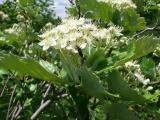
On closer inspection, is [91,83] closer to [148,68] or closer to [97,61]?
[97,61]

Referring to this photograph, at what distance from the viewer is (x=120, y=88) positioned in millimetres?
1549

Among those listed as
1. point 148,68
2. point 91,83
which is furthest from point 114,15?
point 91,83

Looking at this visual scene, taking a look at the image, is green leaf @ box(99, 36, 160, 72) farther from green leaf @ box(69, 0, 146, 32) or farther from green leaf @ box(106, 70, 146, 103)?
green leaf @ box(69, 0, 146, 32)

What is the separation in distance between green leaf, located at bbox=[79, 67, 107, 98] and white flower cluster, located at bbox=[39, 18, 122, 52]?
178 mm

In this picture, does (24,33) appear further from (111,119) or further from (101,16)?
(111,119)

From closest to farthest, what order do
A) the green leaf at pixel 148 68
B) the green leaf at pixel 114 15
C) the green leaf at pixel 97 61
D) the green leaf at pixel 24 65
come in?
the green leaf at pixel 24 65 < the green leaf at pixel 97 61 < the green leaf at pixel 114 15 < the green leaf at pixel 148 68

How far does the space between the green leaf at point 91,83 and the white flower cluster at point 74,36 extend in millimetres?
178

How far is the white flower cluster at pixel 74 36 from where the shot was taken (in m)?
1.69

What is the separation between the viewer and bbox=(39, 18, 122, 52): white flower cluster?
169 centimetres

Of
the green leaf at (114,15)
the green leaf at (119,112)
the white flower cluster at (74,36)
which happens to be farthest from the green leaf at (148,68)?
the green leaf at (119,112)

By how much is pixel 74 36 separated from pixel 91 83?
A: 0.90 feet

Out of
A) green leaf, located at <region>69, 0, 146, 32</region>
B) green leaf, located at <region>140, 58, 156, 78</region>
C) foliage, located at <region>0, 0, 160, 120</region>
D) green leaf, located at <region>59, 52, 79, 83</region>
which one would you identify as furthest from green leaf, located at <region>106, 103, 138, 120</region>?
green leaf, located at <region>140, 58, 156, 78</region>

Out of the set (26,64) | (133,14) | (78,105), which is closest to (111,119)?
(78,105)

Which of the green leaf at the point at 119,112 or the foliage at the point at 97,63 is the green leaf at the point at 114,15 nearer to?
the foliage at the point at 97,63
